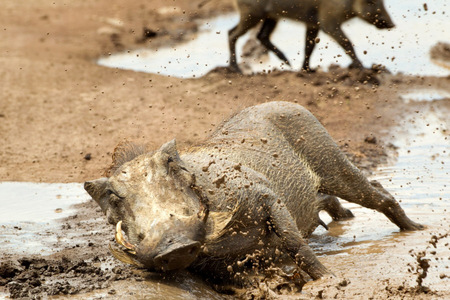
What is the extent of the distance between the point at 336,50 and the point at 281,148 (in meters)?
8.90

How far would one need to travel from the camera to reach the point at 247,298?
4.16 m

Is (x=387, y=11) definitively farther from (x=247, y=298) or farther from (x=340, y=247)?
(x=247, y=298)

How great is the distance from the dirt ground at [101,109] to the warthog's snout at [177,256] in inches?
23.4

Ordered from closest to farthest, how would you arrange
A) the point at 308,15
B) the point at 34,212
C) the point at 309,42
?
the point at 34,212, the point at 309,42, the point at 308,15

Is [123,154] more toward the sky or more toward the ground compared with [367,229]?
more toward the sky

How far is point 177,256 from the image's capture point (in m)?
3.71

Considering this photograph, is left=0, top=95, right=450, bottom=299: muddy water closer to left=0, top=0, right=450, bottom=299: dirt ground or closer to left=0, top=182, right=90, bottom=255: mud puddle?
left=0, top=182, right=90, bottom=255: mud puddle

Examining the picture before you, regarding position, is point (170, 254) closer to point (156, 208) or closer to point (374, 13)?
point (156, 208)

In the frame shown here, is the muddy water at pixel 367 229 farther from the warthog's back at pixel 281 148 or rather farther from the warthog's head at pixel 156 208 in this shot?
the warthog's back at pixel 281 148

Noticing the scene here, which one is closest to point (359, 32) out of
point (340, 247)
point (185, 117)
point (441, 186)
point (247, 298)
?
point (185, 117)

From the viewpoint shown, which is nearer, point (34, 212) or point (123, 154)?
point (123, 154)

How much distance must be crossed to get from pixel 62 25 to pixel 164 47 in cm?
305

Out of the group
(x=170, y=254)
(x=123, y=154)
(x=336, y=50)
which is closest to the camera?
(x=170, y=254)

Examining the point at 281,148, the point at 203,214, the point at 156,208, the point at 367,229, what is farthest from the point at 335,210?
the point at 156,208
